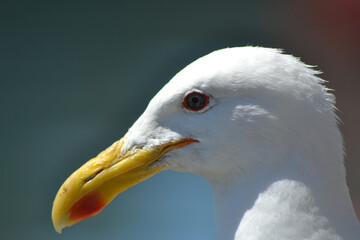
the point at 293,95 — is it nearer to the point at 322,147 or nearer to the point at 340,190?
the point at 322,147

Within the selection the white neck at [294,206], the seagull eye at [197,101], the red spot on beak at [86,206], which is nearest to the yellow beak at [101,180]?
the red spot on beak at [86,206]

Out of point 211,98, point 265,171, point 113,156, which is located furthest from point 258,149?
point 113,156

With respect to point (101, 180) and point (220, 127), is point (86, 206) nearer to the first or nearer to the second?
point (101, 180)

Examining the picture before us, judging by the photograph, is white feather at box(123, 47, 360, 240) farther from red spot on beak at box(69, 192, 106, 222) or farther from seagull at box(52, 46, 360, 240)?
red spot on beak at box(69, 192, 106, 222)

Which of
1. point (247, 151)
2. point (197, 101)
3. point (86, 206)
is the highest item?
point (197, 101)

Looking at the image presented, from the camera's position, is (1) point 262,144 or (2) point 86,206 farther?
(2) point 86,206

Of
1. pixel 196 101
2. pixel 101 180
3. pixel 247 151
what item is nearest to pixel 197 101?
pixel 196 101

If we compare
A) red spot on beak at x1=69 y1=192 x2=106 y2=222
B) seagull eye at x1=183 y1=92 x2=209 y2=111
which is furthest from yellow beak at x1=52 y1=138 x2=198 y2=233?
seagull eye at x1=183 y1=92 x2=209 y2=111
